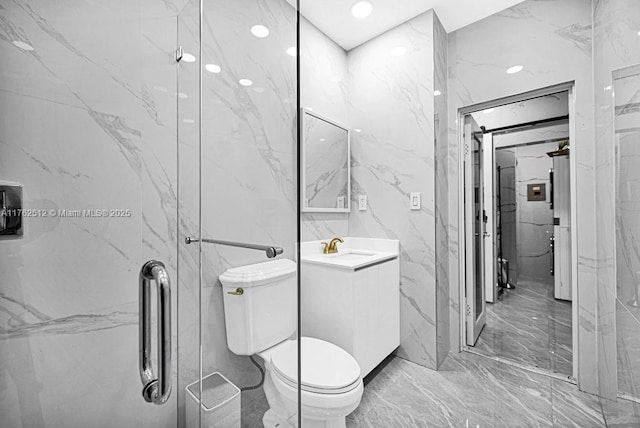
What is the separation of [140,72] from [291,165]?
2.41ft

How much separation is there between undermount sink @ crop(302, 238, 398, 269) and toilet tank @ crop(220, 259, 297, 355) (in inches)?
32.0

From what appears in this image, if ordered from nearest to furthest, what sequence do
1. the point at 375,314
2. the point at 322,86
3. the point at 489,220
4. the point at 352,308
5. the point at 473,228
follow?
the point at 352,308, the point at 375,314, the point at 322,86, the point at 473,228, the point at 489,220

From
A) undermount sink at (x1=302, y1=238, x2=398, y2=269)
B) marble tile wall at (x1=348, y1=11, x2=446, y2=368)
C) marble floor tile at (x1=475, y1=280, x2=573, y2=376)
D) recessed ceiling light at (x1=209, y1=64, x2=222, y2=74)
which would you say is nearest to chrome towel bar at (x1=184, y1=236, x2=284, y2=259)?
recessed ceiling light at (x1=209, y1=64, x2=222, y2=74)

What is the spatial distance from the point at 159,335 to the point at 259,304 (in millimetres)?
289

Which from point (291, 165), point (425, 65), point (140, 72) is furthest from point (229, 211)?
point (425, 65)

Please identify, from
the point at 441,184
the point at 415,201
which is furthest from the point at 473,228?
the point at 415,201

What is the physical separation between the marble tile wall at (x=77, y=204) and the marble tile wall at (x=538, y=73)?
211 centimetres

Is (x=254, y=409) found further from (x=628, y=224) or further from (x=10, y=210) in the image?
(x=628, y=224)

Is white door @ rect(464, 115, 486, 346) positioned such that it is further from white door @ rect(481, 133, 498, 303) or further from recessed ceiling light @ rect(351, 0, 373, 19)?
recessed ceiling light @ rect(351, 0, 373, 19)

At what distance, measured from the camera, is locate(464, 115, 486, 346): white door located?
2287 millimetres

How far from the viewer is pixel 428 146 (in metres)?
2.02

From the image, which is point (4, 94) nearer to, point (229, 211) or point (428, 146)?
point (229, 211)

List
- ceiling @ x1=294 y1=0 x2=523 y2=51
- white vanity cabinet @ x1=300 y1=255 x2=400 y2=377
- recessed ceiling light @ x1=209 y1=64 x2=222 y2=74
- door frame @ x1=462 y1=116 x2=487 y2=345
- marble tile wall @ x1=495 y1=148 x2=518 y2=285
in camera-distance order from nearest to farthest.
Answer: recessed ceiling light @ x1=209 y1=64 x2=222 y2=74
white vanity cabinet @ x1=300 y1=255 x2=400 y2=377
ceiling @ x1=294 y1=0 x2=523 y2=51
door frame @ x1=462 y1=116 x2=487 y2=345
marble tile wall @ x1=495 y1=148 x2=518 y2=285

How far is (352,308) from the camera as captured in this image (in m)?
1.60
